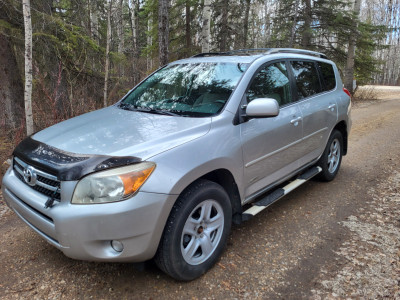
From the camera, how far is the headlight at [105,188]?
205 centimetres

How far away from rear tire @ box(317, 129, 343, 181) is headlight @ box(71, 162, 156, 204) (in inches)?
128

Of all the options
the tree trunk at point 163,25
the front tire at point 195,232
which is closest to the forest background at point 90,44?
the tree trunk at point 163,25

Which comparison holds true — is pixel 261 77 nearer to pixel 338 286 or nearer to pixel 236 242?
pixel 236 242

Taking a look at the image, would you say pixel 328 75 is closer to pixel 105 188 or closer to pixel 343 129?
pixel 343 129

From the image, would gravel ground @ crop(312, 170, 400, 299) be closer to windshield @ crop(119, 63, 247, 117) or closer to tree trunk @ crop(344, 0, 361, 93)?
windshield @ crop(119, 63, 247, 117)

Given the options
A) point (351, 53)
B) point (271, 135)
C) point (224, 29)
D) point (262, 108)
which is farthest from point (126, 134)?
point (351, 53)

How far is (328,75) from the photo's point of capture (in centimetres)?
458

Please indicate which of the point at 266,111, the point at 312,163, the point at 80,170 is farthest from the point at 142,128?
the point at 312,163

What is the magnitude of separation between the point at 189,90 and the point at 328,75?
253 centimetres

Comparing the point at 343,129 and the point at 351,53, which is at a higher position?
the point at 351,53

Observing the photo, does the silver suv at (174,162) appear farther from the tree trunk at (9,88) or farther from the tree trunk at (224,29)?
the tree trunk at (224,29)

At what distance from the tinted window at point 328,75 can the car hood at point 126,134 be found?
2.64m

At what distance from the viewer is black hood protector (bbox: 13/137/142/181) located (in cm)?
208

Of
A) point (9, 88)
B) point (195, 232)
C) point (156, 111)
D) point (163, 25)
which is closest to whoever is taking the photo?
point (195, 232)
